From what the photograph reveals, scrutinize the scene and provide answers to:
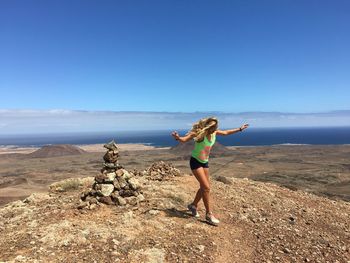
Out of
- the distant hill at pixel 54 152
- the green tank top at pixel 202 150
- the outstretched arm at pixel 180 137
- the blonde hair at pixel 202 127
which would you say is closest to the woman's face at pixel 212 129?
the blonde hair at pixel 202 127

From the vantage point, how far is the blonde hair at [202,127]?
844cm

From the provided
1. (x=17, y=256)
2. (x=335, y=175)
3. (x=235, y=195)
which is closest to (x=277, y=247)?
(x=235, y=195)

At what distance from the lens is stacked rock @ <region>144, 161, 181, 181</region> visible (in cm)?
1411

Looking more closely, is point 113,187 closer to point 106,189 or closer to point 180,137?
point 106,189

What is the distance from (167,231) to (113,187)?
90.7 inches

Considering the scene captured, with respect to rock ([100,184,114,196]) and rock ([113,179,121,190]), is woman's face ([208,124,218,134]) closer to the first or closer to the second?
rock ([113,179,121,190])

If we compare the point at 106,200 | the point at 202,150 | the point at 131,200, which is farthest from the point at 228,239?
the point at 106,200

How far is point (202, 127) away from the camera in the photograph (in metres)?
8.56

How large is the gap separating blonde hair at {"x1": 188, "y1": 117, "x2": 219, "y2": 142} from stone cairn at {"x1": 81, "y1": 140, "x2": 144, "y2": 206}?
2.77 metres

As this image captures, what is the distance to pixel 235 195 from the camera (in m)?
12.3

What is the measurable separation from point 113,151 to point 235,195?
4.72 meters

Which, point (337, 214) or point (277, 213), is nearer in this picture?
point (277, 213)

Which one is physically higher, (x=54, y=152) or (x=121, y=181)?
(x=121, y=181)

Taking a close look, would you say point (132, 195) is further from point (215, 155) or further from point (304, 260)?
point (215, 155)
